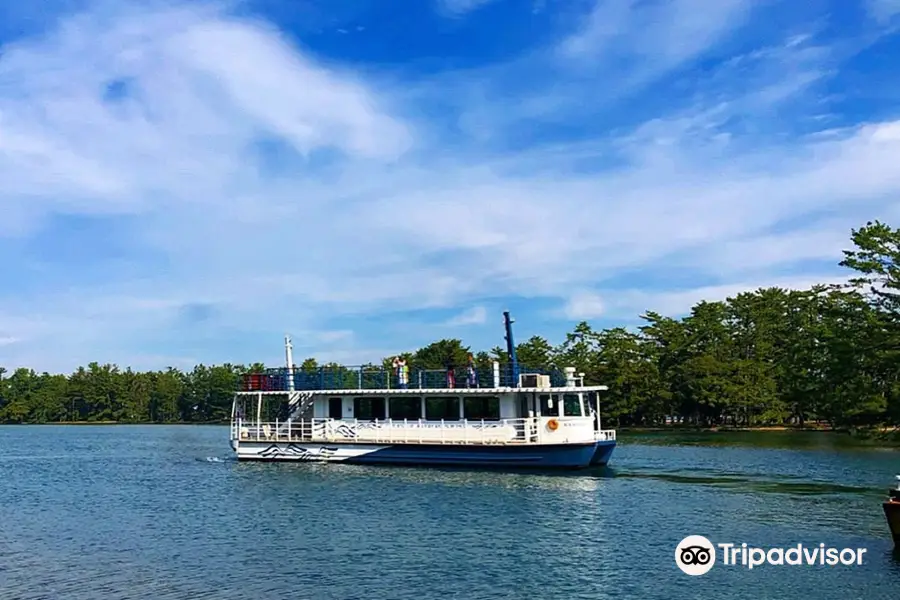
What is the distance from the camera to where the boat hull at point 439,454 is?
119 feet

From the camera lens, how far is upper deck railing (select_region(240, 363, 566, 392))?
39.5 meters

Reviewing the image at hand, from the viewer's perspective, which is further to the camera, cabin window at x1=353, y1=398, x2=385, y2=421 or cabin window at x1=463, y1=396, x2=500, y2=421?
cabin window at x1=353, y1=398, x2=385, y2=421

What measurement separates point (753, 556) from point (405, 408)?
22.3 meters

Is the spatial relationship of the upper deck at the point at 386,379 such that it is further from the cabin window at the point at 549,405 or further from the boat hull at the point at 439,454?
the boat hull at the point at 439,454

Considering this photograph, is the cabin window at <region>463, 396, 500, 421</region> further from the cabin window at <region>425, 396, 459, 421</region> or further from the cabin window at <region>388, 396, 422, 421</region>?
the cabin window at <region>388, 396, 422, 421</region>

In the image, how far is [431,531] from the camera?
2402cm

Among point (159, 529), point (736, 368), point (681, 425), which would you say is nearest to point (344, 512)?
point (159, 529)

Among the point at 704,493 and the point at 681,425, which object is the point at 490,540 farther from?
the point at 681,425

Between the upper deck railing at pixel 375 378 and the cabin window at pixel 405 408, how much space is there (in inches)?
26.4

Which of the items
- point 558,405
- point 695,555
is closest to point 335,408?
point 558,405

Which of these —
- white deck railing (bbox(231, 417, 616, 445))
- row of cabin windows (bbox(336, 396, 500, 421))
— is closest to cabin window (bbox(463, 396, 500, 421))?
row of cabin windows (bbox(336, 396, 500, 421))

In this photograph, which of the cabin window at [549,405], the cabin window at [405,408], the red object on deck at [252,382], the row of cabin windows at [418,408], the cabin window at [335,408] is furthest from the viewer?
the red object on deck at [252,382]

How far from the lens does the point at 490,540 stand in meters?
22.8

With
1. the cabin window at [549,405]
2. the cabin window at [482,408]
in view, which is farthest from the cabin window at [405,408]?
the cabin window at [549,405]
